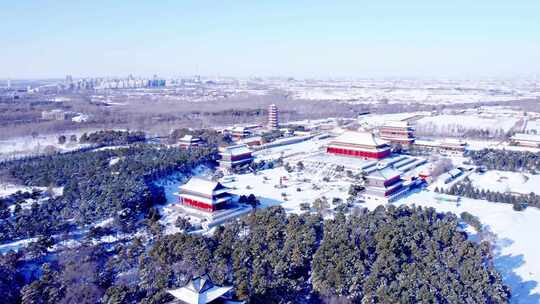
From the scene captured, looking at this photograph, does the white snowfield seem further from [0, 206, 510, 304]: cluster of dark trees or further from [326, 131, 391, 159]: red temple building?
[326, 131, 391, 159]: red temple building

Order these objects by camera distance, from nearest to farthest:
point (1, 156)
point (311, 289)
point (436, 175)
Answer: point (311, 289) → point (436, 175) → point (1, 156)

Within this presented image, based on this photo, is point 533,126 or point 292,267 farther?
point 533,126

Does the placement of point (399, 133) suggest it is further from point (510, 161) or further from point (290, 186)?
point (290, 186)

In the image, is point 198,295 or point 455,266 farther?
point 455,266

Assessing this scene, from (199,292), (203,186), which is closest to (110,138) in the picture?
(203,186)

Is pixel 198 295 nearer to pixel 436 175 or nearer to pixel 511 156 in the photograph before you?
pixel 436 175

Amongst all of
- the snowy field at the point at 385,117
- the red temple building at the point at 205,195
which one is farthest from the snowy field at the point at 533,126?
the red temple building at the point at 205,195

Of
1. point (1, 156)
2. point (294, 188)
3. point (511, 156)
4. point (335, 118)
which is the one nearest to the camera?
point (294, 188)

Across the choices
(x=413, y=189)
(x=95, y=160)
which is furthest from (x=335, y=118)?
(x=95, y=160)
